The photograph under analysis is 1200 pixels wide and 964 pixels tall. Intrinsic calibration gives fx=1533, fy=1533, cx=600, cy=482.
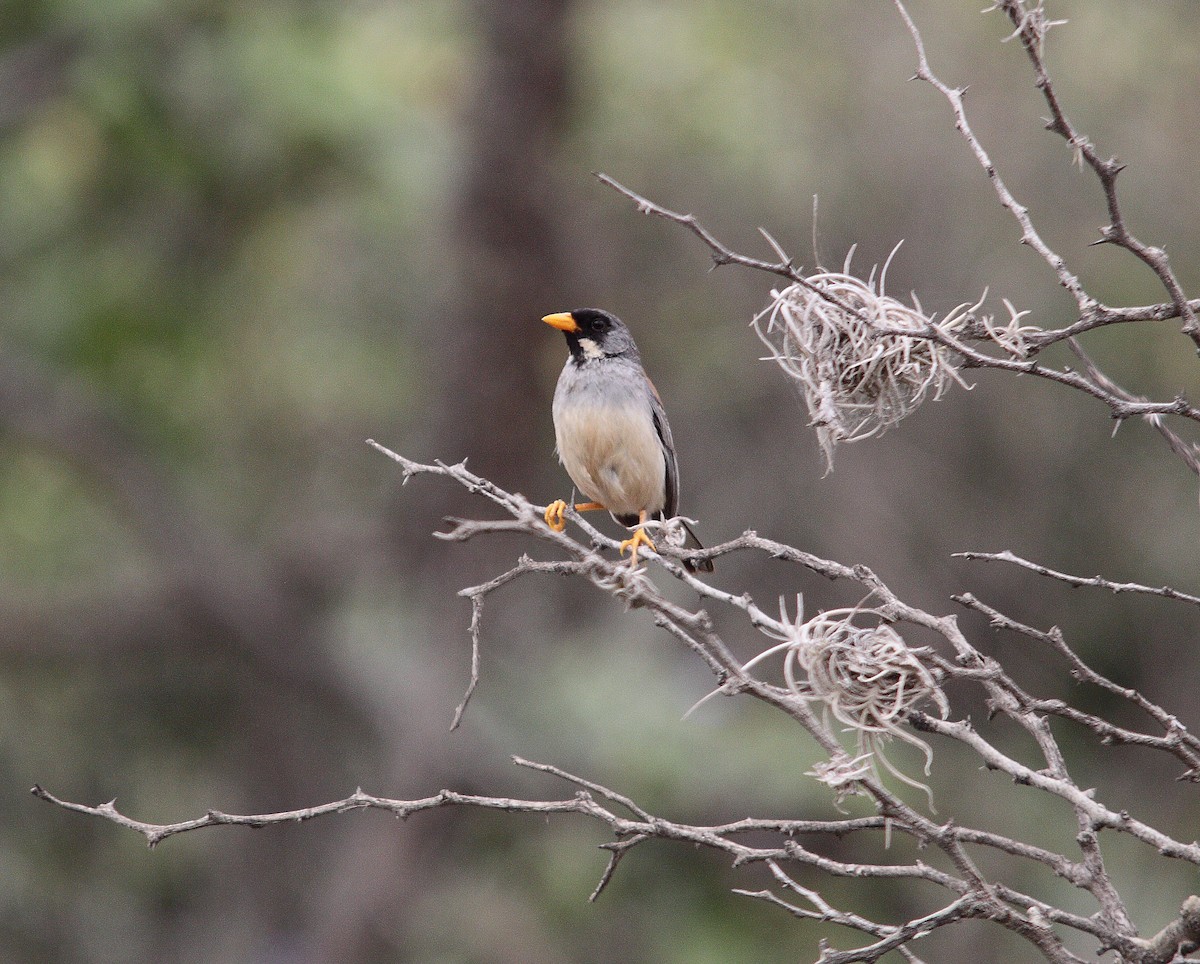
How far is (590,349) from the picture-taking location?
20.1ft

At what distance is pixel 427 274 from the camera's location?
13.3 metres

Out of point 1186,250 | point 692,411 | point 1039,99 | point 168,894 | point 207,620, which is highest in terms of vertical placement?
point 1039,99

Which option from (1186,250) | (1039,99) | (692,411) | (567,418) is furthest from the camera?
(692,411)

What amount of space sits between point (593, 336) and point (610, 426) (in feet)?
1.99

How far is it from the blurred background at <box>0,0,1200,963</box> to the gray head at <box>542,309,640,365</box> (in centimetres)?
461

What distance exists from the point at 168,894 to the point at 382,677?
3013mm

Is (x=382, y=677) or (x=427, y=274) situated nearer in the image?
(x=382, y=677)

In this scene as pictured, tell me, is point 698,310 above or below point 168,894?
above

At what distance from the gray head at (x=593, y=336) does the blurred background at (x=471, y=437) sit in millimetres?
4606

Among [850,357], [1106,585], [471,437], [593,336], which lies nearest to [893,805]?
[1106,585]

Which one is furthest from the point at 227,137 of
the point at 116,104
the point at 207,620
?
the point at 207,620

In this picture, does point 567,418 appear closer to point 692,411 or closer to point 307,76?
point 307,76

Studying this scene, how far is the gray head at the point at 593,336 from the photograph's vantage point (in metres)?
6.10

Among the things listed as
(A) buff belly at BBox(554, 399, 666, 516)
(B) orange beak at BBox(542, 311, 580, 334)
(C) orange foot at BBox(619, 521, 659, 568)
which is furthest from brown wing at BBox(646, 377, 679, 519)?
(C) orange foot at BBox(619, 521, 659, 568)
